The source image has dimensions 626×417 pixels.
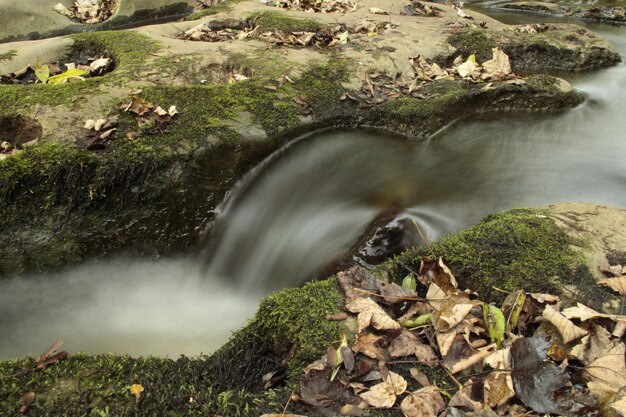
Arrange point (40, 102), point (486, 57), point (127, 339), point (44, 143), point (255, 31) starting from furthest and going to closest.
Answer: point (486, 57) → point (255, 31) → point (40, 102) → point (44, 143) → point (127, 339)

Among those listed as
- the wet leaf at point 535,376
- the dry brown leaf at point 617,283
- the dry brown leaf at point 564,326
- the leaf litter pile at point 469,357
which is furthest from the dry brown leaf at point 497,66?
the wet leaf at point 535,376

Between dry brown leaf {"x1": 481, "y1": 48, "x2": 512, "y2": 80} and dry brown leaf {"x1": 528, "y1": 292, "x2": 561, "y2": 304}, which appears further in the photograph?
dry brown leaf {"x1": 481, "y1": 48, "x2": 512, "y2": 80}

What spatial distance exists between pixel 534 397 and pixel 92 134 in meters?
4.06

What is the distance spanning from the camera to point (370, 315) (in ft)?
8.70

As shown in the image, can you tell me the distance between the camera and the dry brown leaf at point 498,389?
7.32 feet

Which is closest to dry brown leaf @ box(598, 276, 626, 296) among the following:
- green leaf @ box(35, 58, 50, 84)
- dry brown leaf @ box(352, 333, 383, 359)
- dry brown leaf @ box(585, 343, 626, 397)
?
dry brown leaf @ box(585, 343, 626, 397)

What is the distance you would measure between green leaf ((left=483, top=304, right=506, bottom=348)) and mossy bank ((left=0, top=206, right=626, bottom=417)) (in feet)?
0.94

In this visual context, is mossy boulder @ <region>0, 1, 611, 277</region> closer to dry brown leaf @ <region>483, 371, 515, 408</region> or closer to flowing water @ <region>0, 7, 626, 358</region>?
flowing water @ <region>0, 7, 626, 358</region>

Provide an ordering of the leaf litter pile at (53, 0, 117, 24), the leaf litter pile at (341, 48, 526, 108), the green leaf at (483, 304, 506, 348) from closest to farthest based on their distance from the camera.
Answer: the green leaf at (483, 304, 506, 348), the leaf litter pile at (341, 48, 526, 108), the leaf litter pile at (53, 0, 117, 24)

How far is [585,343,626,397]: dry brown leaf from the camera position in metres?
2.25

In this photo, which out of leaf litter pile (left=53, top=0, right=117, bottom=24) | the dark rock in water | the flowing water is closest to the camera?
the flowing water

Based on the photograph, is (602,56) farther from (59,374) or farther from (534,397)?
(59,374)

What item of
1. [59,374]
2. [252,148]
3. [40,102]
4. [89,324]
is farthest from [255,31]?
[59,374]

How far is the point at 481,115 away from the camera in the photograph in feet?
20.5
